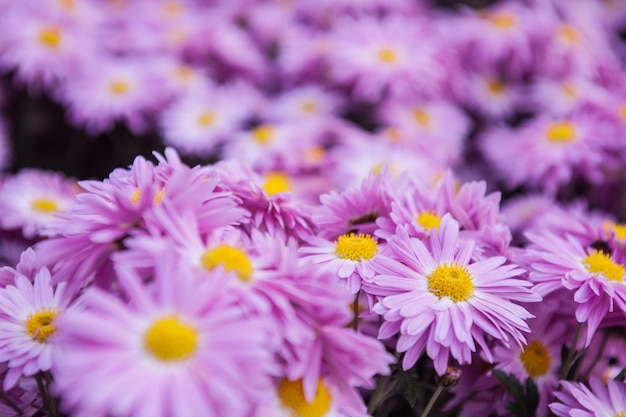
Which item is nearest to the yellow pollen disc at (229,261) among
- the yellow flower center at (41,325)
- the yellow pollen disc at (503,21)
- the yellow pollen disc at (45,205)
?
the yellow flower center at (41,325)

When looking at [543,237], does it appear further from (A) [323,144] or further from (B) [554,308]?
(A) [323,144]

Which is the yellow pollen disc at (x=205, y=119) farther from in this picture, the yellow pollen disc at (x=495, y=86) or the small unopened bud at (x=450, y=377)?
the small unopened bud at (x=450, y=377)

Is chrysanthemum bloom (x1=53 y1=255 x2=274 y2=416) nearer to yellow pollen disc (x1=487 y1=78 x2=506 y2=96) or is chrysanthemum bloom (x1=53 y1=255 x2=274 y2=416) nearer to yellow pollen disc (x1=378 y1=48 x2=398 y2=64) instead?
yellow pollen disc (x1=378 y1=48 x2=398 y2=64)

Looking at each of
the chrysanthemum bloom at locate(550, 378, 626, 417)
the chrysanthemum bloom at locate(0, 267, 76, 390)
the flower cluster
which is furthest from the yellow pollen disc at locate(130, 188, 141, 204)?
the chrysanthemum bloom at locate(550, 378, 626, 417)

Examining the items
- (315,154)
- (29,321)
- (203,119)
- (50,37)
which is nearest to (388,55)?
(315,154)

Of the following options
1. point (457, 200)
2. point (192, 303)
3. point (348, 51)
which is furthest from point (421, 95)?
point (192, 303)

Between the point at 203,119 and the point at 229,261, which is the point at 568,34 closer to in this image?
the point at 203,119
